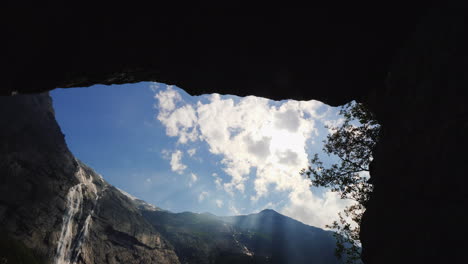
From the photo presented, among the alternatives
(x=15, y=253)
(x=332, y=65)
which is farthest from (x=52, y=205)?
(x=332, y=65)

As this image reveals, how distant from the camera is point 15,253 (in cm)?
5722

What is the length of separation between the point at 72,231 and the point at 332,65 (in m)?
102

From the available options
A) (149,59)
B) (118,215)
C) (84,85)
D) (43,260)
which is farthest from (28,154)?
(149,59)

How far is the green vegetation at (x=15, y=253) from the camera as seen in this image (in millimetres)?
54656

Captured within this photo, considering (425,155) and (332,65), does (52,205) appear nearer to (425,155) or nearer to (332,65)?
(332,65)

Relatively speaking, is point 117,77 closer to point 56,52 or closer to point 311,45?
point 56,52

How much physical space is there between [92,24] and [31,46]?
3.98m

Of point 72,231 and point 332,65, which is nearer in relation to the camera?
point 332,65

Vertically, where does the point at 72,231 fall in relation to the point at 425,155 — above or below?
below

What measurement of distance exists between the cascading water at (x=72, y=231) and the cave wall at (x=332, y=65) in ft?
277

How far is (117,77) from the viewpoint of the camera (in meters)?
17.5

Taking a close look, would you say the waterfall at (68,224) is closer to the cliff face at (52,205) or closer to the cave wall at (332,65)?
the cliff face at (52,205)

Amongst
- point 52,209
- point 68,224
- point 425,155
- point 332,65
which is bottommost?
point 68,224

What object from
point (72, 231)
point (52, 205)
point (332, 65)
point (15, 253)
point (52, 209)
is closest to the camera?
point (332, 65)
